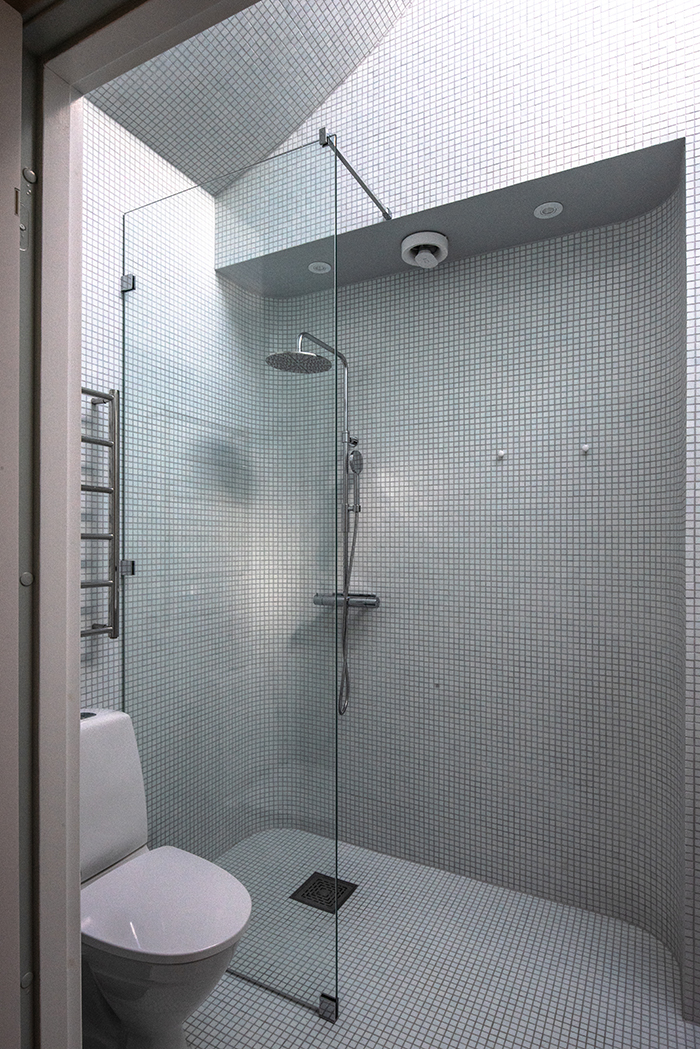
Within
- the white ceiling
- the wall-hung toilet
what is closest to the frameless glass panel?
the wall-hung toilet

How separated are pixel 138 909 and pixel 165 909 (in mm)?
64

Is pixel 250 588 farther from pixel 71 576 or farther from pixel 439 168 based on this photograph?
pixel 439 168

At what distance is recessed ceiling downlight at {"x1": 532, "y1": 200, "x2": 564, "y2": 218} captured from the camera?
192cm

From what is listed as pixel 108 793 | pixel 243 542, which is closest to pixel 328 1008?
pixel 108 793

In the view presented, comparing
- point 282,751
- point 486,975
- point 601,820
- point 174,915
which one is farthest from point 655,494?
point 174,915

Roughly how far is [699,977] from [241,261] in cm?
236

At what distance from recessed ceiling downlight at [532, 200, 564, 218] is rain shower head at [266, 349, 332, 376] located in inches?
36.6

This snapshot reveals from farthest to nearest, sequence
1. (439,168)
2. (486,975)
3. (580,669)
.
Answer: (580,669)
(439,168)
(486,975)

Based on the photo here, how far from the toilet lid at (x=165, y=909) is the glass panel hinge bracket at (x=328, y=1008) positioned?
0.48m

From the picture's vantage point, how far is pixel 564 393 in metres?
2.13

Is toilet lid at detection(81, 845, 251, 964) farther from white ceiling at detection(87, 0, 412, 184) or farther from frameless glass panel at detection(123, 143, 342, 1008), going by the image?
white ceiling at detection(87, 0, 412, 184)


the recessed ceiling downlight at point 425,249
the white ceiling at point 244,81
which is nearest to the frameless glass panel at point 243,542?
the white ceiling at point 244,81

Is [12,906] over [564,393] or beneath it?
beneath

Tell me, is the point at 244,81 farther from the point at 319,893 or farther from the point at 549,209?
the point at 319,893
